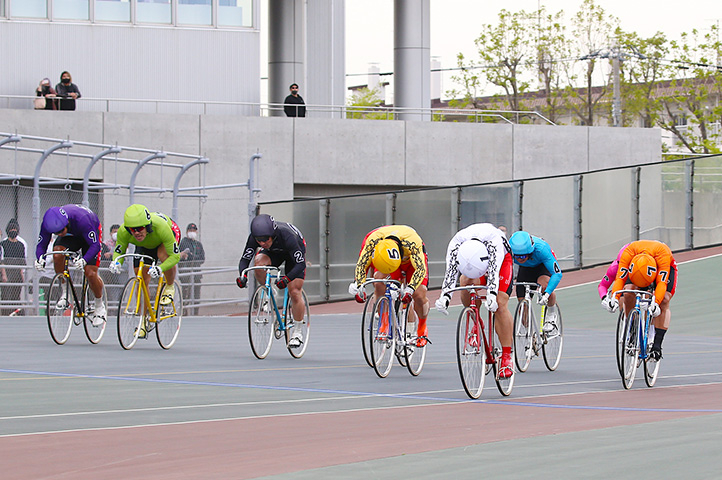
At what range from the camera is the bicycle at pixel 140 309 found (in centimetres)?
1259

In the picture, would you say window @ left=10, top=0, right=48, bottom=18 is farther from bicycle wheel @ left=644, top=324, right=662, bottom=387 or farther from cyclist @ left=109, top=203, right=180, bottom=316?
bicycle wheel @ left=644, top=324, right=662, bottom=387

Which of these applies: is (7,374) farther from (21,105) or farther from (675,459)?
(21,105)

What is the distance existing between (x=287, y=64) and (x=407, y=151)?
24.5 feet

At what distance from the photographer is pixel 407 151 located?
3089cm

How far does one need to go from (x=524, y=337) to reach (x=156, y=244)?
173 inches

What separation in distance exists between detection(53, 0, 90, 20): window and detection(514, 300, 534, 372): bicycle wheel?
2098 centimetres

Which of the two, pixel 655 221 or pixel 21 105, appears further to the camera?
pixel 21 105

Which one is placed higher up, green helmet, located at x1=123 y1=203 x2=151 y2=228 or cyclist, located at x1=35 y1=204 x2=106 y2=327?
green helmet, located at x1=123 y1=203 x2=151 y2=228

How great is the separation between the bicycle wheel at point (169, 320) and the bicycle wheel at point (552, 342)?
4237 millimetres

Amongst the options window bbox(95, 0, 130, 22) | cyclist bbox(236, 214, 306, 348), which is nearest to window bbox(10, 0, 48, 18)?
window bbox(95, 0, 130, 22)

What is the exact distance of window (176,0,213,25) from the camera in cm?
3031

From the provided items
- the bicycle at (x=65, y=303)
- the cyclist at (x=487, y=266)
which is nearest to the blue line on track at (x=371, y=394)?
the cyclist at (x=487, y=266)

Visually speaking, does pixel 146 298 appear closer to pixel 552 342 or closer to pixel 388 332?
pixel 388 332

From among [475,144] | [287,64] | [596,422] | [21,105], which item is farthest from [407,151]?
[596,422]
